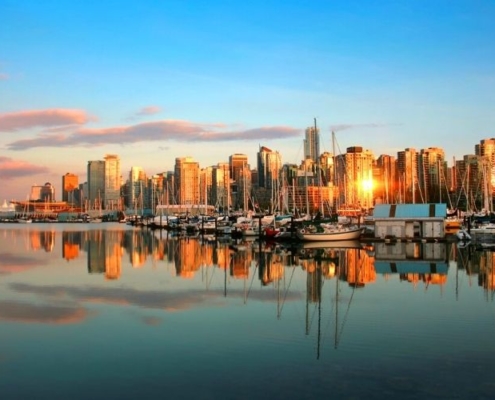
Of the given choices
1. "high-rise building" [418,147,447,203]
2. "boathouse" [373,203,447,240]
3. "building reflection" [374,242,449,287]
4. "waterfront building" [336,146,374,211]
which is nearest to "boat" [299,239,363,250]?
"building reflection" [374,242,449,287]

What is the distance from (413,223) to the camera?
64562 mm

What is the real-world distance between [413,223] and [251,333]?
48.0m

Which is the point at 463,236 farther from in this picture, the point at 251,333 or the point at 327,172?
the point at 327,172

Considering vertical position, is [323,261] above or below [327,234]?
below

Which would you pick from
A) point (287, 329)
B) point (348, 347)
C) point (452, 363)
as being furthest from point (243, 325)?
point (452, 363)

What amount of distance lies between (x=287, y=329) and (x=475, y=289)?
1302 centimetres

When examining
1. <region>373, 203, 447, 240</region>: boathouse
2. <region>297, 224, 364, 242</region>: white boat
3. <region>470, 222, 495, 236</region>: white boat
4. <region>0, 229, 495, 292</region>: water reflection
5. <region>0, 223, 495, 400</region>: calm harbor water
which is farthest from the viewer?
<region>297, 224, 364, 242</region>: white boat

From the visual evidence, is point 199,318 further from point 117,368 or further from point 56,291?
point 56,291

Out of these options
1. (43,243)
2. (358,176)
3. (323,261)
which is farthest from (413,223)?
(358,176)

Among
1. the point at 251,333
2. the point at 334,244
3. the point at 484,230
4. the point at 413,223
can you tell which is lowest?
the point at 334,244

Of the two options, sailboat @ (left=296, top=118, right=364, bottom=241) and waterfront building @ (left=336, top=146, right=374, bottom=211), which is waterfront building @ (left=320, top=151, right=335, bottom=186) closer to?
waterfront building @ (left=336, top=146, right=374, bottom=211)

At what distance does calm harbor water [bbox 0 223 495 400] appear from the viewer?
46.0 feet

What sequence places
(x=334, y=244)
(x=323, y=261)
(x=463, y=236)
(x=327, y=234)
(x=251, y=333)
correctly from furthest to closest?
(x=327, y=234) < (x=463, y=236) < (x=334, y=244) < (x=323, y=261) < (x=251, y=333)

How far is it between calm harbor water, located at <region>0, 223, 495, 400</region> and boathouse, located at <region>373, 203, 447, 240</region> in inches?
982
